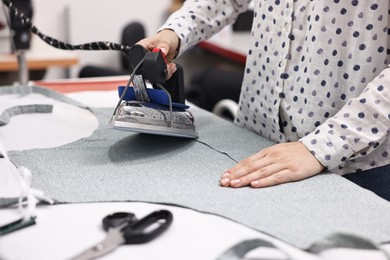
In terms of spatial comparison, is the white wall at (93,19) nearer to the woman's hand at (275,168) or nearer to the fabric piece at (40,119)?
the fabric piece at (40,119)

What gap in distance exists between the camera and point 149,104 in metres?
0.90

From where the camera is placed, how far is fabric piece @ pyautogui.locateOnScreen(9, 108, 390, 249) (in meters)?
0.66

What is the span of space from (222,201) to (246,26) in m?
2.20

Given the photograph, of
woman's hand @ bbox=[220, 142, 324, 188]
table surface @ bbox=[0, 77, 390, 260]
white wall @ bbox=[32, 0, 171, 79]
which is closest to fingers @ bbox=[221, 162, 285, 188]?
woman's hand @ bbox=[220, 142, 324, 188]

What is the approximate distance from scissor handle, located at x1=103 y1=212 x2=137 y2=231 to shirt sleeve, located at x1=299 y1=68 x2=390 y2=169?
1.08 ft

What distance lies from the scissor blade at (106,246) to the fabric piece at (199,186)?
112 mm

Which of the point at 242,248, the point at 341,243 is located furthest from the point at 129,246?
the point at 341,243

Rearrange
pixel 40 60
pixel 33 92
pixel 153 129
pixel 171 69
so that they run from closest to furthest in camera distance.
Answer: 1. pixel 153 129
2. pixel 171 69
3. pixel 33 92
4. pixel 40 60

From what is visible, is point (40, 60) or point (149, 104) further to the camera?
point (40, 60)

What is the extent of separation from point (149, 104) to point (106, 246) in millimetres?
370

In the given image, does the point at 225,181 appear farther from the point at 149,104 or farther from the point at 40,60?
the point at 40,60

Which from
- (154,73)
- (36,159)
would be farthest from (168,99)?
(36,159)

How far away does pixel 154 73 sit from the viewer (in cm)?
89

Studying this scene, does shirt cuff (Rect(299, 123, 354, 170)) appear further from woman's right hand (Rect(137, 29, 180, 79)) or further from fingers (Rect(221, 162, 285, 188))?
woman's right hand (Rect(137, 29, 180, 79))
